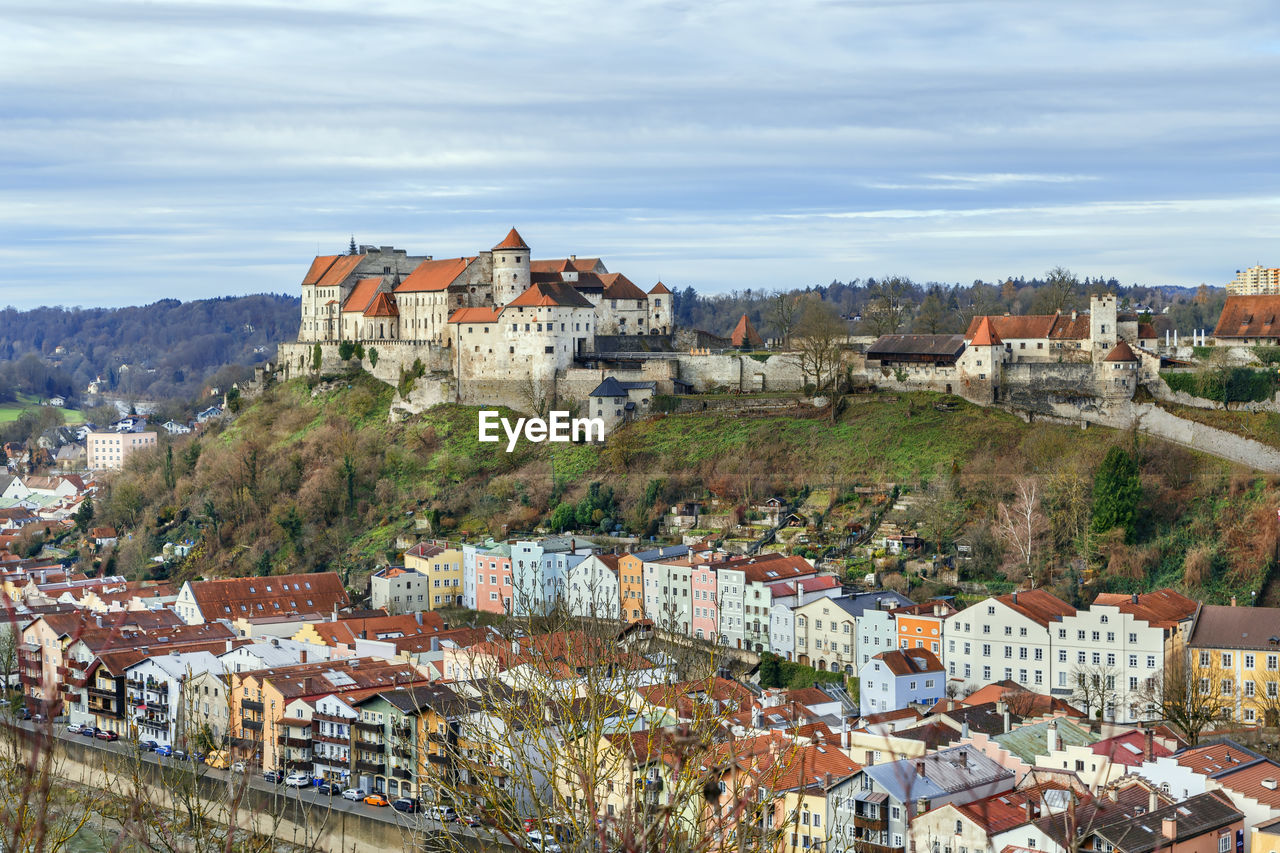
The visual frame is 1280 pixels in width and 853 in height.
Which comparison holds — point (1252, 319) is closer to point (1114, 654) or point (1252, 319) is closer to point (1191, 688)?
point (1114, 654)

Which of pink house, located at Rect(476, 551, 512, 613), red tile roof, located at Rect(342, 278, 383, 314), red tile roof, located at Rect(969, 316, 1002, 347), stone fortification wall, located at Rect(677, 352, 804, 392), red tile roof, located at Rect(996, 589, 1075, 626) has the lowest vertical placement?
pink house, located at Rect(476, 551, 512, 613)

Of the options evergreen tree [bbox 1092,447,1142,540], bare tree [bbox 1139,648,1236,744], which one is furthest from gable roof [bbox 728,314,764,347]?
bare tree [bbox 1139,648,1236,744]

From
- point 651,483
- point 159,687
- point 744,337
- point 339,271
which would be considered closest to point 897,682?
point 651,483

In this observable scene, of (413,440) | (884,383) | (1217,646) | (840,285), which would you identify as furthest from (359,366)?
(840,285)

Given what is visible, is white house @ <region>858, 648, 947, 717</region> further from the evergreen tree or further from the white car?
the white car

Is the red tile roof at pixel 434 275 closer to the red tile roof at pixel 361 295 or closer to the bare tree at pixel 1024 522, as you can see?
the red tile roof at pixel 361 295

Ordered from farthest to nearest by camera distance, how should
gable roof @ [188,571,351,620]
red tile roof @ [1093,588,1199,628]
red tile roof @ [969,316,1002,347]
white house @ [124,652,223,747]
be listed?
red tile roof @ [969,316,1002,347]
gable roof @ [188,571,351,620]
white house @ [124,652,223,747]
red tile roof @ [1093,588,1199,628]
